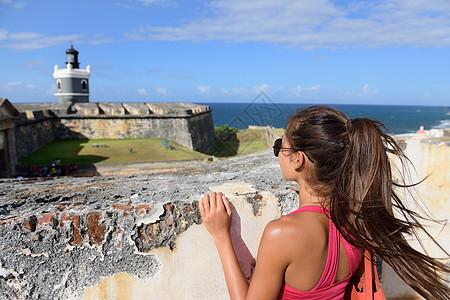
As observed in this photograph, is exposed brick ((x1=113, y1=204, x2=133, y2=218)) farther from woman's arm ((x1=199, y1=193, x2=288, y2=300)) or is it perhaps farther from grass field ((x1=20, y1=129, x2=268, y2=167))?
grass field ((x1=20, y1=129, x2=268, y2=167))

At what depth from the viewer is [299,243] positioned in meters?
0.93

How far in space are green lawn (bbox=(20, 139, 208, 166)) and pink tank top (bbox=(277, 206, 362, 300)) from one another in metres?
11.4

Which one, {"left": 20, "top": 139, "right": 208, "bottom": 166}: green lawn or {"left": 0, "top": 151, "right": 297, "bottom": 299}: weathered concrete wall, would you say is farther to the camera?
{"left": 20, "top": 139, "right": 208, "bottom": 166}: green lawn

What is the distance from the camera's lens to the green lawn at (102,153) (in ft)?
39.4

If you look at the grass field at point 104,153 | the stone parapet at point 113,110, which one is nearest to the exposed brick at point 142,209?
the grass field at point 104,153

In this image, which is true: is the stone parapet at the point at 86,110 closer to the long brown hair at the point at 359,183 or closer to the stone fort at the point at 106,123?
the stone fort at the point at 106,123

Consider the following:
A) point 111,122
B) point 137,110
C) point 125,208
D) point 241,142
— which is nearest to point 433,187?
point 125,208

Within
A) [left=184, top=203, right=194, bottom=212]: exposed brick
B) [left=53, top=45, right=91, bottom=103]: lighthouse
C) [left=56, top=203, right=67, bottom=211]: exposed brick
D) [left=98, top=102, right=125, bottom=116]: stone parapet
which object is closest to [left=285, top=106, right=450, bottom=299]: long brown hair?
[left=184, top=203, right=194, bottom=212]: exposed brick

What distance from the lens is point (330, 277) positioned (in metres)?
0.99

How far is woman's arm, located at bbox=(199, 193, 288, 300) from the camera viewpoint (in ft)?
3.05

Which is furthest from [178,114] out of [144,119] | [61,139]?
[61,139]

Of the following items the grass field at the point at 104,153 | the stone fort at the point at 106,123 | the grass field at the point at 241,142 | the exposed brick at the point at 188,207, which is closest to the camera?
the exposed brick at the point at 188,207

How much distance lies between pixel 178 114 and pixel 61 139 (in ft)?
19.7

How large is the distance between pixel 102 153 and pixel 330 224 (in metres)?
13.2
